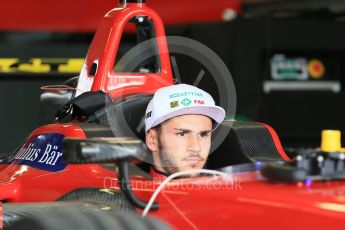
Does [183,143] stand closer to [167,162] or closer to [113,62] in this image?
[167,162]

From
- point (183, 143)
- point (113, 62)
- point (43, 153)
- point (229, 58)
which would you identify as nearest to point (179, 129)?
point (183, 143)

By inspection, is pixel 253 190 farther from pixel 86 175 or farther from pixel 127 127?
pixel 127 127

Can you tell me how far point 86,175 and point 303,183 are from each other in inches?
30.0

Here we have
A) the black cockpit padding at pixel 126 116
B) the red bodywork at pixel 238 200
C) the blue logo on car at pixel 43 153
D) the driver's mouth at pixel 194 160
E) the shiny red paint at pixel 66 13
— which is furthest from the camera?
the shiny red paint at pixel 66 13

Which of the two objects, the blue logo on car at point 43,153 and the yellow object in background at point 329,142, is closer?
the yellow object in background at point 329,142

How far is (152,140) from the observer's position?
8.51 ft

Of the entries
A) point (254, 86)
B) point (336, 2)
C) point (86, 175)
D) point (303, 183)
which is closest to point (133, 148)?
point (303, 183)

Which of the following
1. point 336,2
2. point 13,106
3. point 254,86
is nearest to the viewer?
point 13,106

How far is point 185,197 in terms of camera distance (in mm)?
1929

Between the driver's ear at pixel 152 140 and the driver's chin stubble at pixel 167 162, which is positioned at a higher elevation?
the driver's ear at pixel 152 140

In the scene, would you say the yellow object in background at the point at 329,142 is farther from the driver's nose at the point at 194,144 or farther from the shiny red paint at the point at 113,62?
the shiny red paint at the point at 113,62

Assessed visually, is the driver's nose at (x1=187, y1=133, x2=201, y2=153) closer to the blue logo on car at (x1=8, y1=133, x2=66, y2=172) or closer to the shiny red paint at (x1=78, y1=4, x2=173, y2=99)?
the blue logo on car at (x1=8, y1=133, x2=66, y2=172)

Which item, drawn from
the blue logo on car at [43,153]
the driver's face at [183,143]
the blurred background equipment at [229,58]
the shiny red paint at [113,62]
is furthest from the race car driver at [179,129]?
the blurred background equipment at [229,58]

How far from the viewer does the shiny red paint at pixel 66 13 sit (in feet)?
18.1
